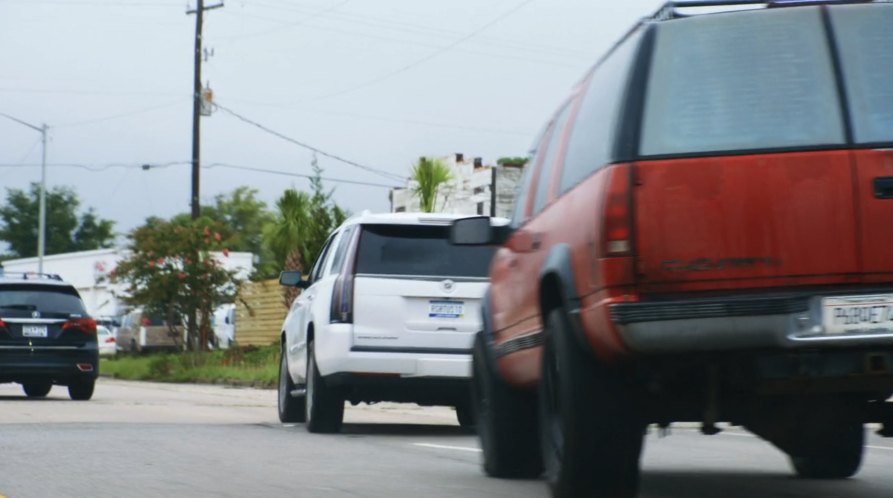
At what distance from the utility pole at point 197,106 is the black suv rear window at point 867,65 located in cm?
3584

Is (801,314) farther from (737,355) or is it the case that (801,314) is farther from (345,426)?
(345,426)

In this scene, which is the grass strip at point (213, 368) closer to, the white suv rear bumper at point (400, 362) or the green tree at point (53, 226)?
the white suv rear bumper at point (400, 362)

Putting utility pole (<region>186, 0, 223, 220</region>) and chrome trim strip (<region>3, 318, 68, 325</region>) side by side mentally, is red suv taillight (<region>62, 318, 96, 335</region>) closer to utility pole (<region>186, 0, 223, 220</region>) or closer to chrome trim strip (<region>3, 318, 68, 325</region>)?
chrome trim strip (<region>3, 318, 68, 325</region>)

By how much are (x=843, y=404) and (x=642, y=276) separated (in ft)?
4.90

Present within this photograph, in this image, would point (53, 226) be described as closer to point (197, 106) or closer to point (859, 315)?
point (197, 106)

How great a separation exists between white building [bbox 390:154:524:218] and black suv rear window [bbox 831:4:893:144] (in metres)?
48.7

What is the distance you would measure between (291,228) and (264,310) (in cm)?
508

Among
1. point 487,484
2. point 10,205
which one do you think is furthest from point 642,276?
point 10,205

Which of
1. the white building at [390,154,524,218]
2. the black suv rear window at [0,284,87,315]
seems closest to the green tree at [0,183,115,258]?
the white building at [390,154,524,218]

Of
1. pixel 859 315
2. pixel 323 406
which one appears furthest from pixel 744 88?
pixel 323 406

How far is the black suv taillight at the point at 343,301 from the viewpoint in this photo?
43.6 ft

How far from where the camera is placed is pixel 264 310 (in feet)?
135

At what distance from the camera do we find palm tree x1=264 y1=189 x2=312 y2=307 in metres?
36.6

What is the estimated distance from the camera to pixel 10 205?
114375 mm
